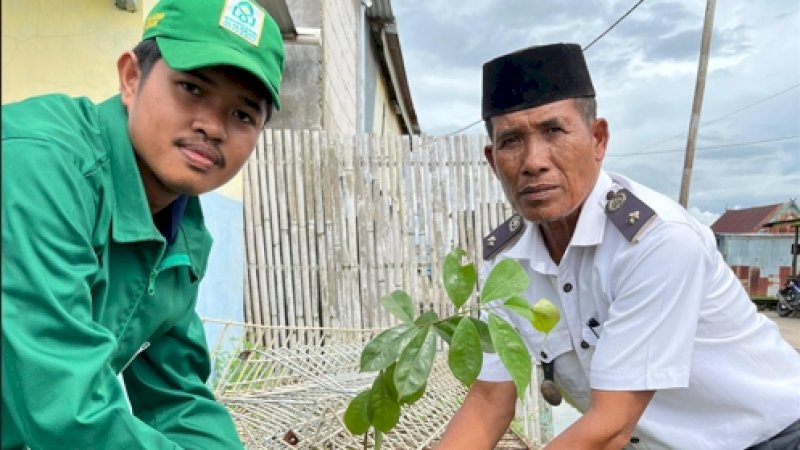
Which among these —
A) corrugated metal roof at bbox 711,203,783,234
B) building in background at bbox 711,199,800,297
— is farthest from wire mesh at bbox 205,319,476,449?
corrugated metal roof at bbox 711,203,783,234

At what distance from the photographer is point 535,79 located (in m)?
1.46

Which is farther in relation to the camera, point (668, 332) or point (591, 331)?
point (591, 331)

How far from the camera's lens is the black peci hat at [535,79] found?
146 centimetres

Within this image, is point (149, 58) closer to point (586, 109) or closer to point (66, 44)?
point (586, 109)

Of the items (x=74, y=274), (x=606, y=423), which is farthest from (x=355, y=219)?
(x=74, y=274)

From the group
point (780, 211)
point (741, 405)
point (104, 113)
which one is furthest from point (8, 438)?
point (780, 211)

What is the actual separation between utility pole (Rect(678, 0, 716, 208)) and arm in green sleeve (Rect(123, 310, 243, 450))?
845 cm

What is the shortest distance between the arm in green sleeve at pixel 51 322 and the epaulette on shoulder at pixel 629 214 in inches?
40.9

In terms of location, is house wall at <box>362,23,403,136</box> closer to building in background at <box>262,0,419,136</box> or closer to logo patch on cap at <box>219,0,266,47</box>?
building in background at <box>262,0,419,136</box>

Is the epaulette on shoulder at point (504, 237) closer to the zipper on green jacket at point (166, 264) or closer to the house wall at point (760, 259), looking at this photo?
the zipper on green jacket at point (166, 264)

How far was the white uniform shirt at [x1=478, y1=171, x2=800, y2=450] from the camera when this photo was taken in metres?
1.33

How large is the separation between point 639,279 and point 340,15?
636cm

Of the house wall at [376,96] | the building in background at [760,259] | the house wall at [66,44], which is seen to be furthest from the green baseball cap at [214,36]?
the building in background at [760,259]

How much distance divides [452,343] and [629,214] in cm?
56
